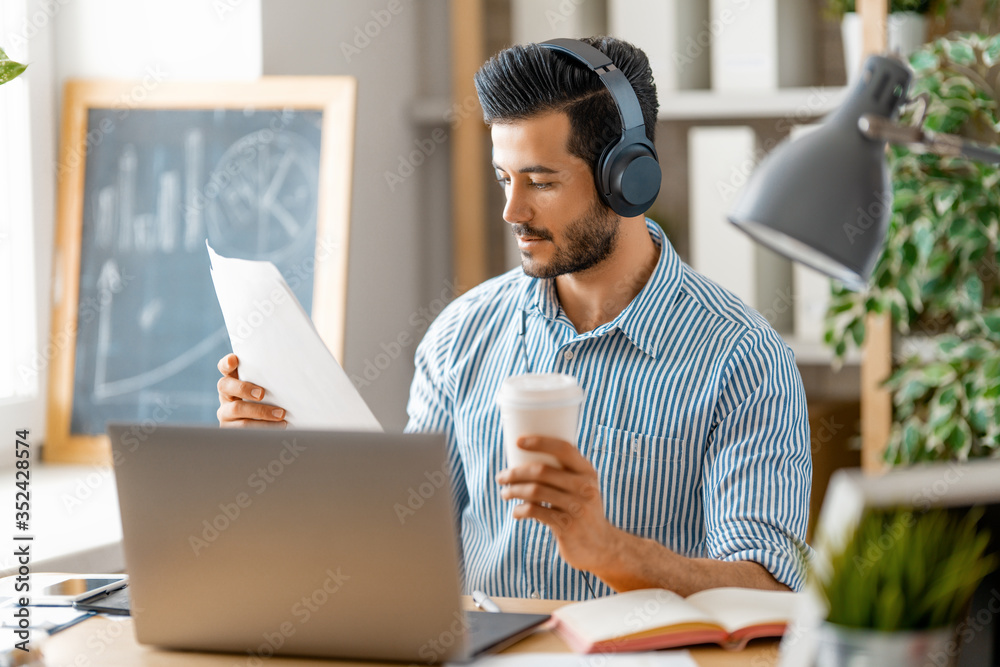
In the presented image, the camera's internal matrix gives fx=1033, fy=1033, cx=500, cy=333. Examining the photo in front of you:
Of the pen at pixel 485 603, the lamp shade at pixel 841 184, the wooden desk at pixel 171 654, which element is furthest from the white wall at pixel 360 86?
the lamp shade at pixel 841 184

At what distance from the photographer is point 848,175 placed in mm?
795

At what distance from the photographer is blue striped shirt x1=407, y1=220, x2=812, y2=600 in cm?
131

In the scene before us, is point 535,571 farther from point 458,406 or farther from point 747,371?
point 747,371

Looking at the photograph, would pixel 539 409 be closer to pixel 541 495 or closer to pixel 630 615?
pixel 541 495

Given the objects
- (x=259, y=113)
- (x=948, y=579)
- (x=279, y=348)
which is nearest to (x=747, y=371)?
(x=279, y=348)

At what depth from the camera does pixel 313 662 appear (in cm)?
96

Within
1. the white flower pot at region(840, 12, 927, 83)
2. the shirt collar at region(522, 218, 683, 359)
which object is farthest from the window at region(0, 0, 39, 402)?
the white flower pot at region(840, 12, 927, 83)

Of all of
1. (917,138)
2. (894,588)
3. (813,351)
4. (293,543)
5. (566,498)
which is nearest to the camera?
(894,588)

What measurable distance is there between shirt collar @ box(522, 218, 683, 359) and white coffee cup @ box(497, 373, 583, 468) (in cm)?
44

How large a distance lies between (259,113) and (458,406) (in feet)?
2.87

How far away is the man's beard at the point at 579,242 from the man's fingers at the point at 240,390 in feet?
1.36

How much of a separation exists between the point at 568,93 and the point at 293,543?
80cm

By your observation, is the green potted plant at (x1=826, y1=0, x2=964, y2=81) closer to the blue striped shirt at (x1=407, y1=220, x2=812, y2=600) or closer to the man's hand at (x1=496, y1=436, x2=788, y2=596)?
the blue striped shirt at (x1=407, y1=220, x2=812, y2=600)

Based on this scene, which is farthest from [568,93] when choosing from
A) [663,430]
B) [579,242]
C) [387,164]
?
[387,164]
